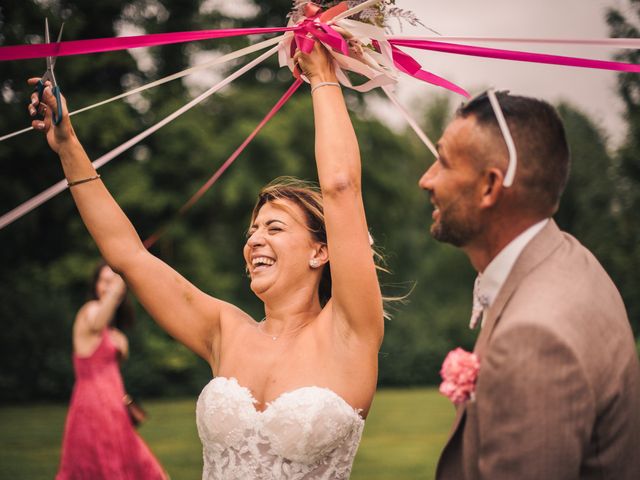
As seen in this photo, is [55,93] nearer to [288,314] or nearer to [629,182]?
[288,314]

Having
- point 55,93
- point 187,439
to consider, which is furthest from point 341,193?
point 187,439

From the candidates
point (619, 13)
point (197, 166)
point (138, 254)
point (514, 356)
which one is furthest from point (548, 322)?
point (197, 166)

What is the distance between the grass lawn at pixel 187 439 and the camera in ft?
34.7

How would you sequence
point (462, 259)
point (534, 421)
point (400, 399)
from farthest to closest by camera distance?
point (462, 259) → point (400, 399) → point (534, 421)

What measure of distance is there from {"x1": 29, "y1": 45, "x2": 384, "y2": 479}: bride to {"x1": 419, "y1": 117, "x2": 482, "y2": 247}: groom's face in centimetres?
65

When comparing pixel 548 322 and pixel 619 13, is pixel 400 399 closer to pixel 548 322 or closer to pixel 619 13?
pixel 619 13

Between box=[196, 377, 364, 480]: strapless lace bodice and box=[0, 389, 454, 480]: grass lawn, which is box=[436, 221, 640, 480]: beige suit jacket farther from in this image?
box=[0, 389, 454, 480]: grass lawn

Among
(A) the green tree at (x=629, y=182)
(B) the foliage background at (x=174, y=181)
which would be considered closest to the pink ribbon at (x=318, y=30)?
(B) the foliage background at (x=174, y=181)

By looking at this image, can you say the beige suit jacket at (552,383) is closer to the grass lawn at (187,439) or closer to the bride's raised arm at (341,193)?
the bride's raised arm at (341,193)

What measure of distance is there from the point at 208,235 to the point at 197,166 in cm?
327

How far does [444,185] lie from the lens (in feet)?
7.38

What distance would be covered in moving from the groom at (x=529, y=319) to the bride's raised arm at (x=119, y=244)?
1.57m

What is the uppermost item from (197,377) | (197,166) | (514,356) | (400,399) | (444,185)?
(197,166)

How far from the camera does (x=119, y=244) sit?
342cm
